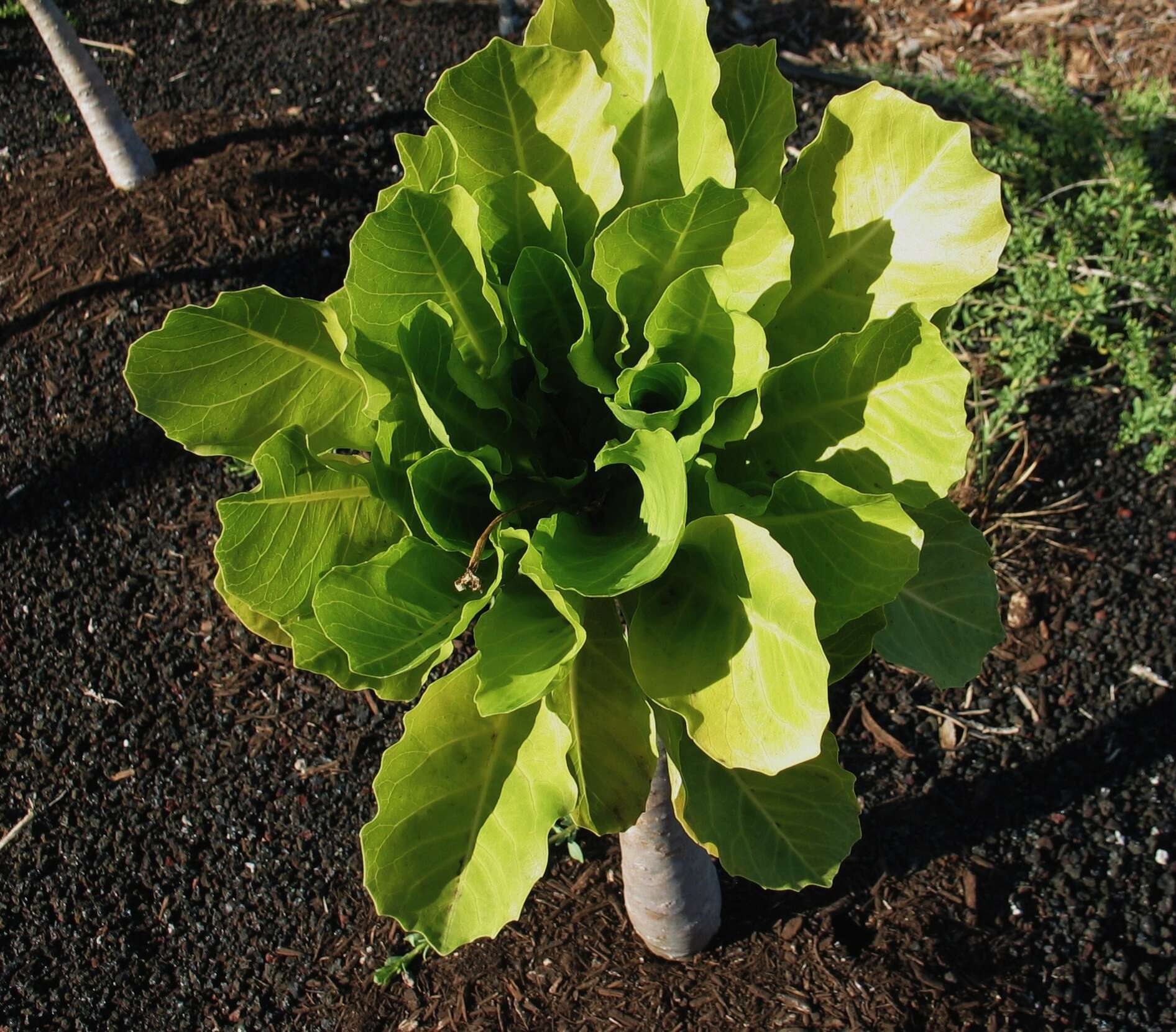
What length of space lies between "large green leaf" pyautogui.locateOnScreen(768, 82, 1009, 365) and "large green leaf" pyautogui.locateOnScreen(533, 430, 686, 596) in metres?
0.32

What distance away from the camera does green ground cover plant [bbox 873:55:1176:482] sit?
337 centimetres

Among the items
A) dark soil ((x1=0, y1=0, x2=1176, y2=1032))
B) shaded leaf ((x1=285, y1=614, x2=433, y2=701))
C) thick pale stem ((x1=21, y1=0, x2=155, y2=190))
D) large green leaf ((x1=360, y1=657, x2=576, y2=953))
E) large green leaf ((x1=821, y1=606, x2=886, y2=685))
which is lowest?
dark soil ((x1=0, y1=0, x2=1176, y2=1032))

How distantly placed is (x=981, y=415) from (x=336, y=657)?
271 cm

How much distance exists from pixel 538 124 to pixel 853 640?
2.43 ft

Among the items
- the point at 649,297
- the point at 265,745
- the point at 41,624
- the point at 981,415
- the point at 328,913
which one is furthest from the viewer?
the point at 981,415

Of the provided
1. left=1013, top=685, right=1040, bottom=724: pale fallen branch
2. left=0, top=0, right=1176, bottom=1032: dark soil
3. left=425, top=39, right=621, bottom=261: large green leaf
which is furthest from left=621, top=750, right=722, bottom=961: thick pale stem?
left=1013, top=685, right=1040, bottom=724: pale fallen branch

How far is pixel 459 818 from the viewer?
130 centimetres

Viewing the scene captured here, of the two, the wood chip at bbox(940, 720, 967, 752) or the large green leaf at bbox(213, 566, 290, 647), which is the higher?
the large green leaf at bbox(213, 566, 290, 647)

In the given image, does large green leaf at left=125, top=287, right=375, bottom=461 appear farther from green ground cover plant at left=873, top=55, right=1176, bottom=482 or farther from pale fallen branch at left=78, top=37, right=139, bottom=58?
pale fallen branch at left=78, top=37, right=139, bottom=58

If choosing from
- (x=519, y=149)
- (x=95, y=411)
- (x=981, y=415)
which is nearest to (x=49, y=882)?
(x=95, y=411)

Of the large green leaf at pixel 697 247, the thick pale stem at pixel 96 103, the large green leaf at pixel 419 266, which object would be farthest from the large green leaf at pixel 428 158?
the thick pale stem at pixel 96 103

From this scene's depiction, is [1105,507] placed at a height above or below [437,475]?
below

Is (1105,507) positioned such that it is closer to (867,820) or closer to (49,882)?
(867,820)

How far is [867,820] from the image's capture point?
2717mm
